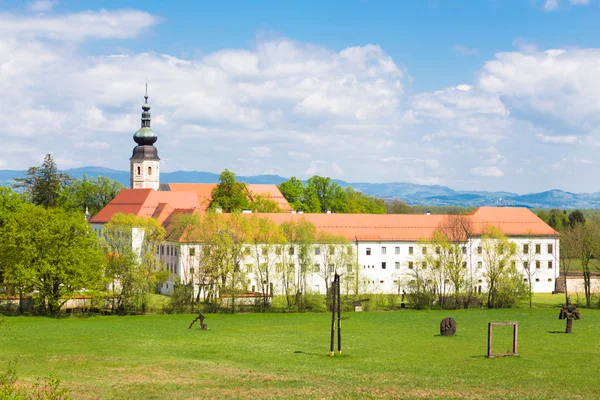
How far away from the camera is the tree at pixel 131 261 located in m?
69.6

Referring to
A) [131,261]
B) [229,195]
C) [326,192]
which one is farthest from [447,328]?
[326,192]

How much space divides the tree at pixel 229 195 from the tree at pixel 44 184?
24.6 metres

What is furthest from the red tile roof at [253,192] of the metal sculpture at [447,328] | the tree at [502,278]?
the metal sculpture at [447,328]

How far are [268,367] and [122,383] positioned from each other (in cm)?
685

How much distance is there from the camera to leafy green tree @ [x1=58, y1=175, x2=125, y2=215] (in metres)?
133

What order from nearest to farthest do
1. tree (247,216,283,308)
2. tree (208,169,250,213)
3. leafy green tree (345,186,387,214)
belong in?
tree (247,216,283,308)
tree (208,169,250,213)
leafy green tree (345,186,387,214)

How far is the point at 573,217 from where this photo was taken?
16388 centimetres

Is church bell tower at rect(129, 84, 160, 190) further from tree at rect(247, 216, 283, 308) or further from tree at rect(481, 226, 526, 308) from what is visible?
tree at rect(481, 226, 526, 308)

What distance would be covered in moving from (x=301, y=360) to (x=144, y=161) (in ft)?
339

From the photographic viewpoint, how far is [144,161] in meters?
137

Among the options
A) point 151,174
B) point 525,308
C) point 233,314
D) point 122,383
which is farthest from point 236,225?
point 151,174

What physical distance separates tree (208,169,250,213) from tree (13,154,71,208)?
24.6 m

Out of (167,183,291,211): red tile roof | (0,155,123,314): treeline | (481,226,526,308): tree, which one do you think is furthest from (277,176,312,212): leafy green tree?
(0,155,123,314): treeline

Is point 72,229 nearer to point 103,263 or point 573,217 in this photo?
point 103,263
